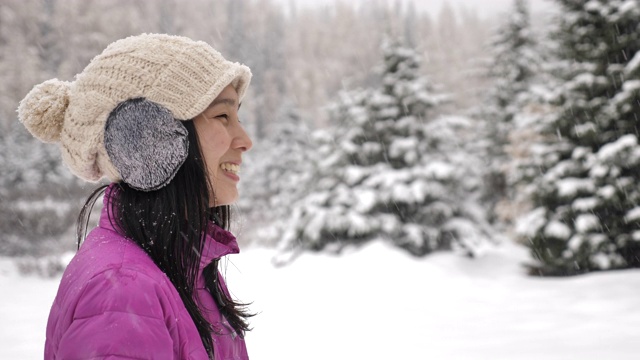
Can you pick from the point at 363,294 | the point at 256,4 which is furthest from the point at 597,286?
the point at 256,4

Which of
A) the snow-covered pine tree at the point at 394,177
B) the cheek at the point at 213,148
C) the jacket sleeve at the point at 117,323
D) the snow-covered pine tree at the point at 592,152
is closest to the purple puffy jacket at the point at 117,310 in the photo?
the jacket sleeve at the point at 117,323

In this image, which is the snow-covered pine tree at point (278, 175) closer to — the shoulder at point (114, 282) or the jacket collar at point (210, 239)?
the jacket collar at point (210, 239)

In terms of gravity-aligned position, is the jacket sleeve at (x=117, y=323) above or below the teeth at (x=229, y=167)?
below

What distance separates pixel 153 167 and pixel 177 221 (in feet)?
0.55

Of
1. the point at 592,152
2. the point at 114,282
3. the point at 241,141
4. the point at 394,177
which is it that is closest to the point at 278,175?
the point at 394,177

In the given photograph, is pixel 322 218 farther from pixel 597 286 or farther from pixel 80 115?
pixel 80 115

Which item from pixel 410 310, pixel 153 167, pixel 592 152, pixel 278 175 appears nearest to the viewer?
pixel 153 167

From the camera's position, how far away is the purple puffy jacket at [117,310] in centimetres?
102

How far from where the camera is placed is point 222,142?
4.84 feet

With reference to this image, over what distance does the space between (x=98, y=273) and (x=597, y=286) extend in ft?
29.6

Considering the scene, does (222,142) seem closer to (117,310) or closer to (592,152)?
(117,310)

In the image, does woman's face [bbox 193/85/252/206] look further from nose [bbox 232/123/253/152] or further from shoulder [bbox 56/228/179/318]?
shoulder [bbox 56/228/179/318]

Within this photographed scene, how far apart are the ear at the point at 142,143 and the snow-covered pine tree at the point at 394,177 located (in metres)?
10.2

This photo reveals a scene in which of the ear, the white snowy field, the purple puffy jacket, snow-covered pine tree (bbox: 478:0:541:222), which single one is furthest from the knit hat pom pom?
snow-covered pine tree (bbox: 478:0:541:222)
